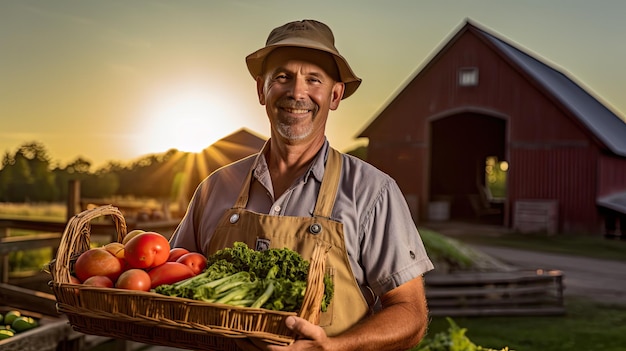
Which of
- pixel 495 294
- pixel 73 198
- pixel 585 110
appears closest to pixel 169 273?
pixel 73 198

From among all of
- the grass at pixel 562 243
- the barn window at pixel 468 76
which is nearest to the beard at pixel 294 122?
the grass at pixel 562 243

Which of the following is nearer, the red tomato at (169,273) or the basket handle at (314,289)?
the basket handle at (314,289)

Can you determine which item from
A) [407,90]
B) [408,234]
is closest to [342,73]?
[408,234]

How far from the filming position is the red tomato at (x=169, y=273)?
2461 millimetres

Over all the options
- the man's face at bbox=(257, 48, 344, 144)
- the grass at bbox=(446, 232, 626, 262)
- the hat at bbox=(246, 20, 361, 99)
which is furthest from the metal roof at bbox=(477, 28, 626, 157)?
the man's face at bbox=(257, 48, 344, 144)

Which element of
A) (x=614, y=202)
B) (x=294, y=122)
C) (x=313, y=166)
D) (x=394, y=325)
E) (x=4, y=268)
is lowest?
(x=4, y=268)

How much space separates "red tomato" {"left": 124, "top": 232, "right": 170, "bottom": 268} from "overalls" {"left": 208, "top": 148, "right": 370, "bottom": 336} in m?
0.29

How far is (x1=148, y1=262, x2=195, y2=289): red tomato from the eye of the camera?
2.46 m

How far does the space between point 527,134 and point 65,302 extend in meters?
21.6

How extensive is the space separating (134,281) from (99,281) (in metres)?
0.17

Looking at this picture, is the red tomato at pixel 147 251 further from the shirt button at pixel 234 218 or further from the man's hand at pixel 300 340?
the man's hand at pixel 300 340

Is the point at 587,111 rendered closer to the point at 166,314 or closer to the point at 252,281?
the point at 252,281

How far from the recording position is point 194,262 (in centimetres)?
262

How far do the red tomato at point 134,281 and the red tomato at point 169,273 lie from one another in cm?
4
